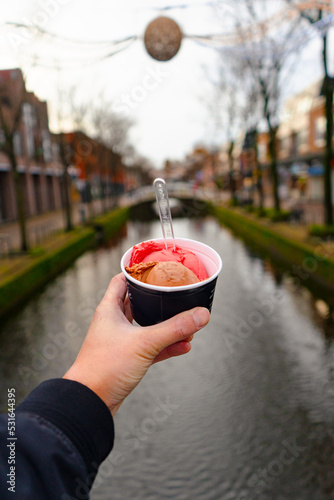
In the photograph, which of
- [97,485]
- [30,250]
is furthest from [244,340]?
[30,250]

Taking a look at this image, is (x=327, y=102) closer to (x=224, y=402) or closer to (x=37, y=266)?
(x=224, y=402)

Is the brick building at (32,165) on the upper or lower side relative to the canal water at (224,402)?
upper

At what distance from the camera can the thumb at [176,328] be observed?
1.49 m

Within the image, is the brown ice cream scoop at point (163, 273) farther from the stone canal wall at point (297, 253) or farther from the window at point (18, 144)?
the window at point (18, 144)

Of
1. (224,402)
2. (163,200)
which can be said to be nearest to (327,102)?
(224,402)

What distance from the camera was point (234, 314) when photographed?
444 inches

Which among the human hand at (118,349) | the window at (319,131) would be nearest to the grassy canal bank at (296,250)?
the human hand at (118,349)

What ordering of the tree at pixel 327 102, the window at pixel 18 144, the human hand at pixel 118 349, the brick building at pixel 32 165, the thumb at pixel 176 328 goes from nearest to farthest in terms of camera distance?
the human hand at pixel 118 349, the thumb at pixel 176 328, the tree at pixel 327 102, the brick building at pixel 32 165, the window at pixel 18 144

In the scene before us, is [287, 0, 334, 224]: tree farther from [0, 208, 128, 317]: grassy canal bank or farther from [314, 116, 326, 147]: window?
[314, 116, 326, 147]: window

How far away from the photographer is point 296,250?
1418cm

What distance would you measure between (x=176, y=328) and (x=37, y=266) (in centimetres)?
1317

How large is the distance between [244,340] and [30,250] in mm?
9603

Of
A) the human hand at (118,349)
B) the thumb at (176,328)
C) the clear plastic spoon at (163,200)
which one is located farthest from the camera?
the clear plastic spoon at (163,200)

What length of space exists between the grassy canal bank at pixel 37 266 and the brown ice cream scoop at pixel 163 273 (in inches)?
398
